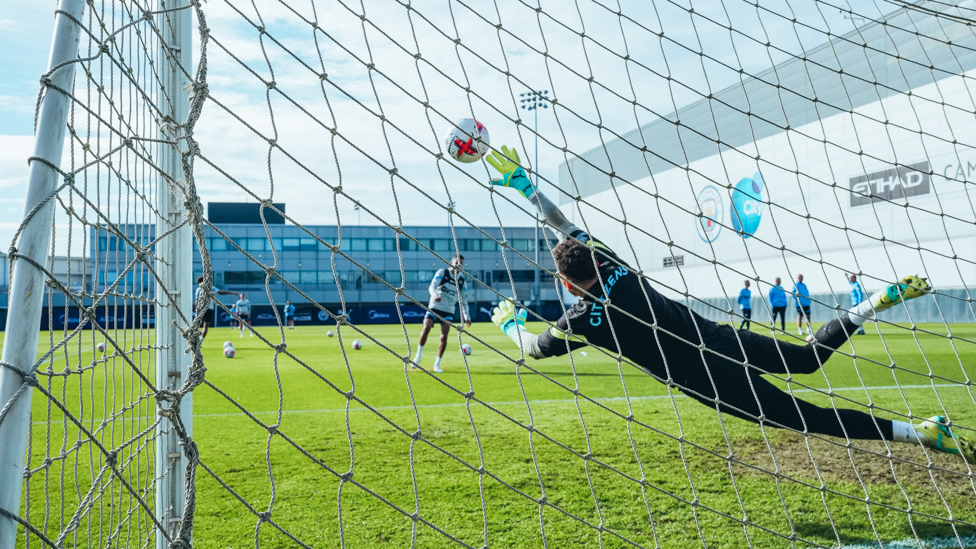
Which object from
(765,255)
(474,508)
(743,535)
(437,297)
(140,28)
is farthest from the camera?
(765,255)

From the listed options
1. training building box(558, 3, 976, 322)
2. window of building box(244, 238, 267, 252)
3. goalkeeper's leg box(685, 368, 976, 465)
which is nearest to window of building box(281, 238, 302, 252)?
window of building box(244, 238, 267, 252)

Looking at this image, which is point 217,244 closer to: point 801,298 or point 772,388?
point 801,298

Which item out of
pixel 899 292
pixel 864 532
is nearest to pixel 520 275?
pixel 899 292

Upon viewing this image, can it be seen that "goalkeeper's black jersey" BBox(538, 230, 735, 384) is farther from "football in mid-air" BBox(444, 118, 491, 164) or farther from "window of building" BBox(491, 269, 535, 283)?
"window of building" BBox(491, 269, 535, 283)

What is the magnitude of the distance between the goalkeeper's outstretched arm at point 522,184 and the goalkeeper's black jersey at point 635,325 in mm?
319

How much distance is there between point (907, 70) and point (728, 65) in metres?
17.5

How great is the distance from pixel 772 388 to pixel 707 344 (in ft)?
1.24

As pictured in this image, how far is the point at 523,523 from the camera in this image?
2895mm

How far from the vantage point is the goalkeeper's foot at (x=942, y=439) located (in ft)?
11.0

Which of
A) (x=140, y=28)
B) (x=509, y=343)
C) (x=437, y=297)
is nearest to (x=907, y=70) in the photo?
(x=509, y=343)

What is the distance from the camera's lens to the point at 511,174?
366 centimetres

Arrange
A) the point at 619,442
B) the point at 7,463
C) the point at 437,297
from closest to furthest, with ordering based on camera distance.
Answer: the point at 7,463 < the point at 619,442 < the point at 437,297

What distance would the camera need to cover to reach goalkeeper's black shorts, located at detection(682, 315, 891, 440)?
10.2 feet

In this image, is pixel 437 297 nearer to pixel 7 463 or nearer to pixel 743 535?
pixel 743 535
